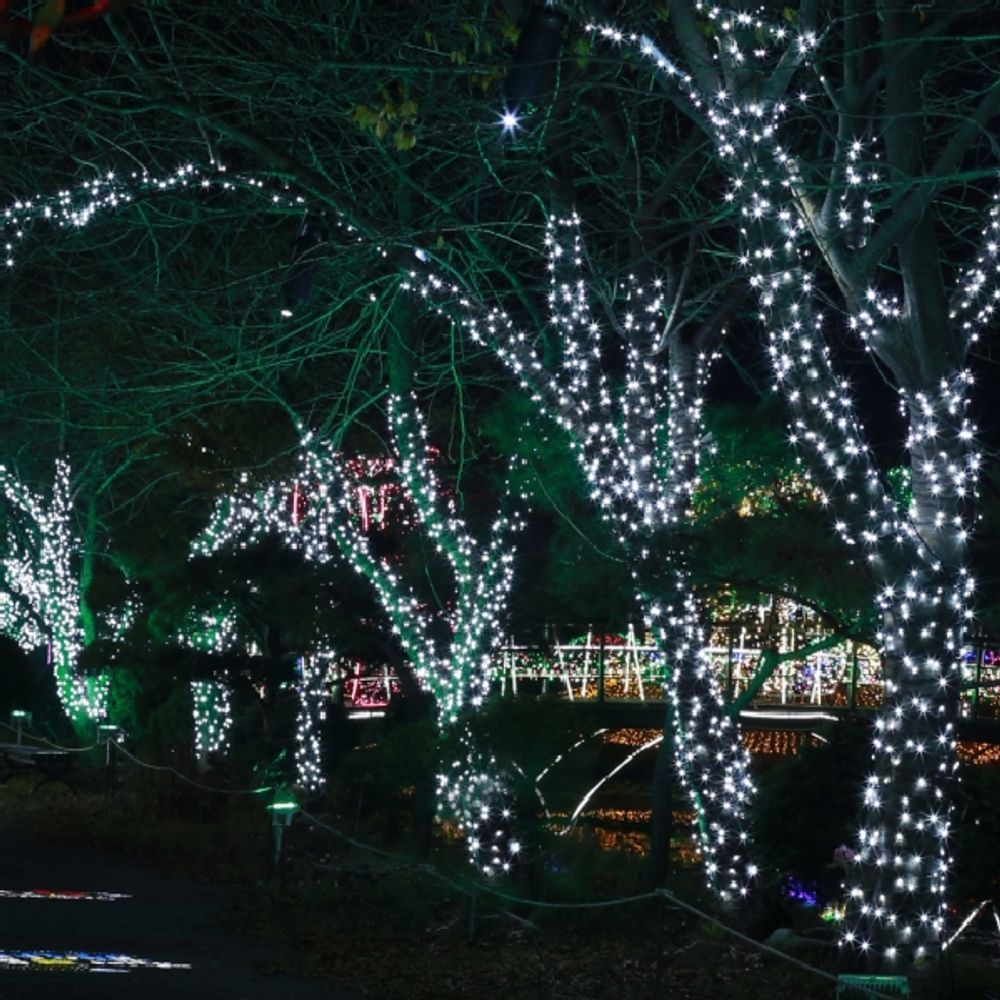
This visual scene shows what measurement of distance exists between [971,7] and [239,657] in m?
12.7

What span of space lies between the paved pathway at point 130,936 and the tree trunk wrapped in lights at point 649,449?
3.34m

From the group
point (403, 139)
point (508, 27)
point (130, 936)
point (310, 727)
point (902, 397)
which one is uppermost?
point (508, 27)

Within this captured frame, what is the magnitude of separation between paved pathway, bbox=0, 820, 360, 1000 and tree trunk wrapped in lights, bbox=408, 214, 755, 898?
334 cm

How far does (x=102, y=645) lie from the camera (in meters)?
19.0

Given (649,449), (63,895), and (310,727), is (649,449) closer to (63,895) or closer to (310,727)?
(63,895)

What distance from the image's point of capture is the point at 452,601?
1697 cm

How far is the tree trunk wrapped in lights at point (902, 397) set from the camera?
931 cm

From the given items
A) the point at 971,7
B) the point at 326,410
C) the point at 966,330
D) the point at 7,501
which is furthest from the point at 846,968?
the point at 7,501

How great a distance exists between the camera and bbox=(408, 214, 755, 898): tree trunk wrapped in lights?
11562mm

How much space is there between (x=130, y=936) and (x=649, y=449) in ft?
16.7

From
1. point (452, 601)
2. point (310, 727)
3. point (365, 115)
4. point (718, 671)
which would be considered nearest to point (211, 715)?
point (310, 727)

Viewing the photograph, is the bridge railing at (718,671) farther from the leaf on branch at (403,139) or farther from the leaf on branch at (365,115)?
the leaf on branch at (365,115)

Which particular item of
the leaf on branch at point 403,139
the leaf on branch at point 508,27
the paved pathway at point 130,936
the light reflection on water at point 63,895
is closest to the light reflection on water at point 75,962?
the paved pathway at point 130,936

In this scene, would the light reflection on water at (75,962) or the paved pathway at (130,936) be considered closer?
the paved pathway at (130,936)
